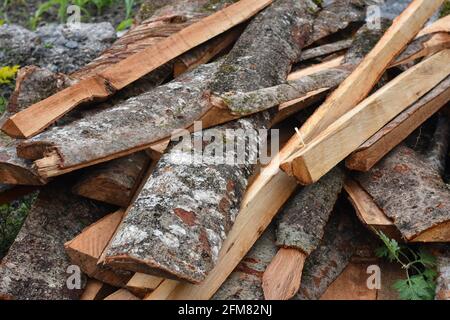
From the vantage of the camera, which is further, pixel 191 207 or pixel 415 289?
pixel 415 289

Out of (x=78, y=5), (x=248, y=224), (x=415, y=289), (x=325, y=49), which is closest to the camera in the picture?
(x=415, y=289)

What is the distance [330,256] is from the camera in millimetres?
2943

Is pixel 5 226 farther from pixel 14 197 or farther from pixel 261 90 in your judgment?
pixel 261 90

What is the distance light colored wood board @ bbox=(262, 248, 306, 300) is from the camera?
2.62 meters

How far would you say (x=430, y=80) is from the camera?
3268mm

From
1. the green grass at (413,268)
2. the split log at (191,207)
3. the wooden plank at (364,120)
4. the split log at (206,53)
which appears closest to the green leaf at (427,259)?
the green grass at (413,268)

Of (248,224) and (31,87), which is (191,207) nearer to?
(248,224)

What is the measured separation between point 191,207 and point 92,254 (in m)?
0.48

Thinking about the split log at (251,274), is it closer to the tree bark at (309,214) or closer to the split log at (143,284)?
the tree bark at (309,214)

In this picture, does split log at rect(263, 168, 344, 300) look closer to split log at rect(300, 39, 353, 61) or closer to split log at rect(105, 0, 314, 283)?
split log at rect(105, 0, 314, 283)

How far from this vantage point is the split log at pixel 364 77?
9.82 feet

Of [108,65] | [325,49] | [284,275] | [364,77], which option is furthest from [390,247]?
[108,65]

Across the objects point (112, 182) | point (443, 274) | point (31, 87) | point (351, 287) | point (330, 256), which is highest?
point (31, 87)
